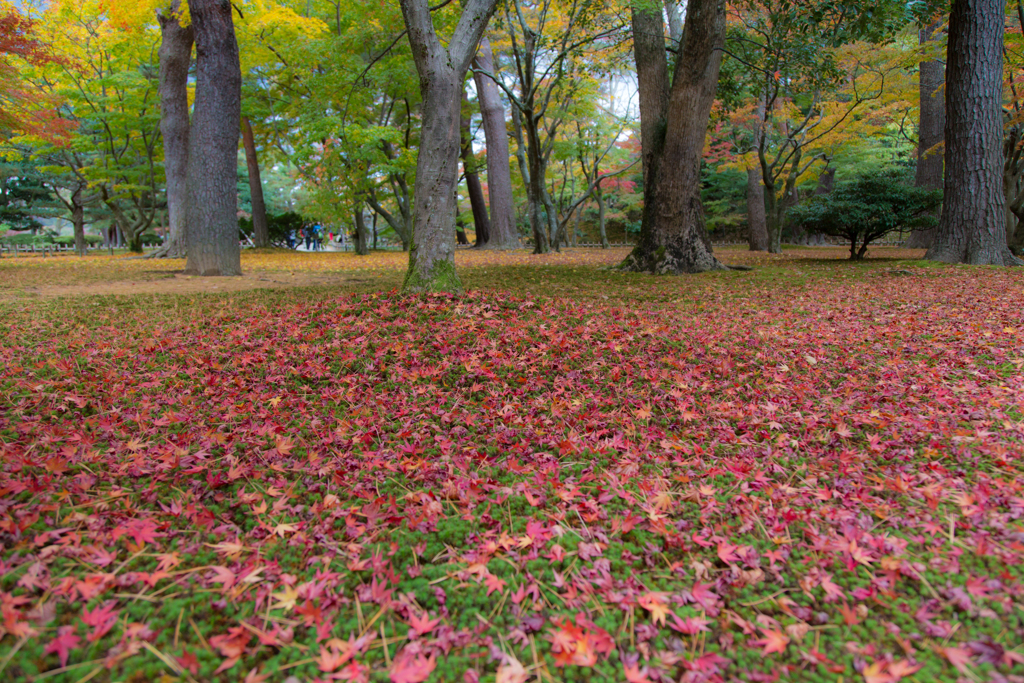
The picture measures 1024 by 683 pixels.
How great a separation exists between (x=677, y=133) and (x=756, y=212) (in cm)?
850

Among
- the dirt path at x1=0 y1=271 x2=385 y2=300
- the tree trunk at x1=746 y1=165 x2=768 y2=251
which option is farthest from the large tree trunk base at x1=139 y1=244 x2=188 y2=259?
the tree trunk at x1=746 y1=165 x2=768 y2=251

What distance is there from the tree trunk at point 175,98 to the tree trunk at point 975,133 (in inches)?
512

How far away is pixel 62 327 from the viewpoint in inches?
158

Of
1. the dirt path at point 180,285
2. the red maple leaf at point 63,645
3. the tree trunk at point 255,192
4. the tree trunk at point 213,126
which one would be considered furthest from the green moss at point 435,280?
the tree trunk at point 255,192

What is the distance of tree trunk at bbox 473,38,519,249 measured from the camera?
14.4 metres

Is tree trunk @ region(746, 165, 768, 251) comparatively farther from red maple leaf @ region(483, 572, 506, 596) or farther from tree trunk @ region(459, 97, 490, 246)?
red maple leaf @ region(483, 572, 506, 596)

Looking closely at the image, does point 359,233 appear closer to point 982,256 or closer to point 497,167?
point 497,167

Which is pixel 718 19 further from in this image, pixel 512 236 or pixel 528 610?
→ pixel 512 236

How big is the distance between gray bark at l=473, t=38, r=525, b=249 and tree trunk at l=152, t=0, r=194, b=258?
22.2ft

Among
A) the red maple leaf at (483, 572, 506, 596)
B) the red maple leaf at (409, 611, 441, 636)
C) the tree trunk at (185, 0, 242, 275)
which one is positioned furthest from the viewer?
the tree trunk at (185, 0, 242, 275)

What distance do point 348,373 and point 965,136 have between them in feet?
25.7

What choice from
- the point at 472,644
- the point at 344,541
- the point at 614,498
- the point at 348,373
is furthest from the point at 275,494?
the point at 348,373

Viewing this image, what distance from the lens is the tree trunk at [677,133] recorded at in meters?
6.32

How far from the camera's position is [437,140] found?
14.6 ft
